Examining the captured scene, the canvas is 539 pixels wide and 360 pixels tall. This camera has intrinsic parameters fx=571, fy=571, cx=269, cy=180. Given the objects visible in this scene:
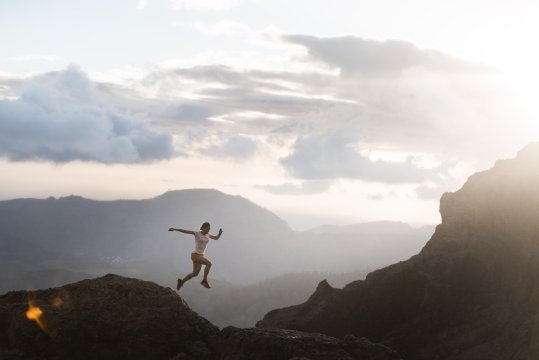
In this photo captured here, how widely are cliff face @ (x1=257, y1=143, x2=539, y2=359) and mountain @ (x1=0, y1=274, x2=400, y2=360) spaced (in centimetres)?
1888

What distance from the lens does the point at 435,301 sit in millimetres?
42156

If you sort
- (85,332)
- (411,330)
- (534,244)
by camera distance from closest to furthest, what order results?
(85,332) → (534,244) → (411,330)

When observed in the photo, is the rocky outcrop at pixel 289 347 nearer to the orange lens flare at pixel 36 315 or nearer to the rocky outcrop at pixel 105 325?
the rocky outcrop at pixel 105 325

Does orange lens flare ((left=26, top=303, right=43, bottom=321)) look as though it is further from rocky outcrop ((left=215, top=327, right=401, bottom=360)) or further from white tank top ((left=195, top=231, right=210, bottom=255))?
white tank top ((left=195, top=231, right=210, bottom=255))

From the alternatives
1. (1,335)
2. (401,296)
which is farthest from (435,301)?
(1,335)

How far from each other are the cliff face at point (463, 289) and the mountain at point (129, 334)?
18.9m

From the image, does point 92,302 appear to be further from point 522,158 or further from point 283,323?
point 522,158

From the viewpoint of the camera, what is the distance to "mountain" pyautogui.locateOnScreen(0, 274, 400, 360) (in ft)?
68.3

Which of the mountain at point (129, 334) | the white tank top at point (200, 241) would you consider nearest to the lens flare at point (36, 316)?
the mountain at point (129, 334)

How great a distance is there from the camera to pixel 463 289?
4172cm

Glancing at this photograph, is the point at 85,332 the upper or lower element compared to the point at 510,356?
upper

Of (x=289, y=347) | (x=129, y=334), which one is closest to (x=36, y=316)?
(x=129, y=334)

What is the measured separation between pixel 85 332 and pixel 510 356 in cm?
2411

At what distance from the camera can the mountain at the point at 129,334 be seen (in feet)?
68.3
